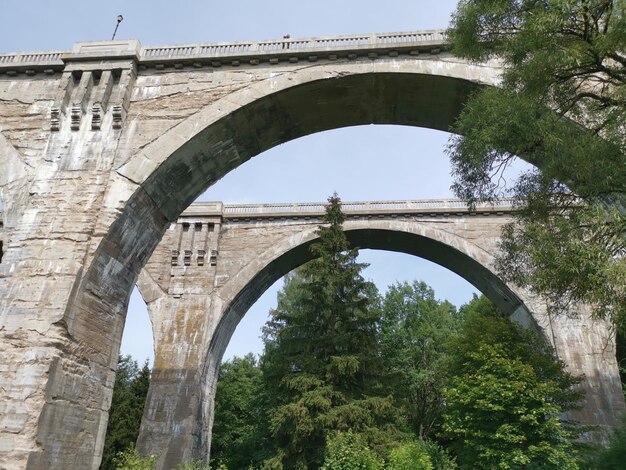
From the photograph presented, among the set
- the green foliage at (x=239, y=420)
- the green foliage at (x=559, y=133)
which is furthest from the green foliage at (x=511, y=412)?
the green foliage at (x=239, y=420)

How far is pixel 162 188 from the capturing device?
1059 centimetres

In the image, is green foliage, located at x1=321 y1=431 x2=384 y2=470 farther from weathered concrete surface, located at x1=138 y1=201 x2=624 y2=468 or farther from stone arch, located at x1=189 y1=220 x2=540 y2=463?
stone arch, located at x1=189 y1=220 x2=540 y2=463

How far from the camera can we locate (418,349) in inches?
1169

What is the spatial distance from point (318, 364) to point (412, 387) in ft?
45.0

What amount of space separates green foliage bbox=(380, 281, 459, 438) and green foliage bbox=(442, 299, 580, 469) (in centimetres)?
1247

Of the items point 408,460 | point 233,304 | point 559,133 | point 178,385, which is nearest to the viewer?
point 559,133

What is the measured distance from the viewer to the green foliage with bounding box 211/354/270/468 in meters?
26.6

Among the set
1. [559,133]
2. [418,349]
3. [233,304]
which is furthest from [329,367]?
[418,349]

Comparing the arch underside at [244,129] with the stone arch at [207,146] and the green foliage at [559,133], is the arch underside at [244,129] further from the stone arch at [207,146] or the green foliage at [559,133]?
the green foliage at [559,133]

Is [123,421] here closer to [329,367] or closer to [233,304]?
[233,304]

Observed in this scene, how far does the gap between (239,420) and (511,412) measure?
22.2 meters

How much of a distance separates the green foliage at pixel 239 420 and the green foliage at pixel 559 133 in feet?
67.1

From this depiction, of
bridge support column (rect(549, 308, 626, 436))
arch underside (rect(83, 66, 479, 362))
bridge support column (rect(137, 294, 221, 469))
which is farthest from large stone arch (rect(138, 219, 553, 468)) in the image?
arch underside (rect(83, 66, 479, 362))

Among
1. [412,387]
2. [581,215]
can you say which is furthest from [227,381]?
[581,215]
